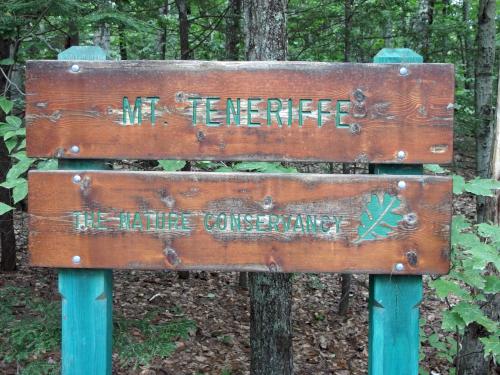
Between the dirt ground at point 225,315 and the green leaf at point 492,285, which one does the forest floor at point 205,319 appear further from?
the green leaf at point 492,285

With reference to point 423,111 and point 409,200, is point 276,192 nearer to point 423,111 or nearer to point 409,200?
point 409,200

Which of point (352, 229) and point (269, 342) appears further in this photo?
point (269, 342)

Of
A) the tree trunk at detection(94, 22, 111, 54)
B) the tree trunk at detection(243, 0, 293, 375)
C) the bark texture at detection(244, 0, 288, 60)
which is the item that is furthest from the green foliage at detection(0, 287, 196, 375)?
the tree trunk at detection(94, 22, 111, 54)

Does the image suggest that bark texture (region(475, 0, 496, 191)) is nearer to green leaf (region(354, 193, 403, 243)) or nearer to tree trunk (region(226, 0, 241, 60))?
tree trunk (region(226, 0, 241, 60))

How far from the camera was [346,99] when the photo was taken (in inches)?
91.7

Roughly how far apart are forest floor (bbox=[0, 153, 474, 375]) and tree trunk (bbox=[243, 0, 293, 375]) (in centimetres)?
71

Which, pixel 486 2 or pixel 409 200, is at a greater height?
pixel 486 2

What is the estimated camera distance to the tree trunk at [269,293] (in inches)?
163

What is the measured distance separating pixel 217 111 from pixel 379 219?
861mm

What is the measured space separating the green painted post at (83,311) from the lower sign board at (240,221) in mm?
83

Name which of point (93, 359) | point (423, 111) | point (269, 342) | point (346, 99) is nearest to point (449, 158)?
point (423, 111)

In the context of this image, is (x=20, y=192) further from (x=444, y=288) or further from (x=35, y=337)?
(x=444, y=288)

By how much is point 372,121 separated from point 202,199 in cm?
82

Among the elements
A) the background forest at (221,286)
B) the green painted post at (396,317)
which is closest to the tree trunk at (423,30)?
the background forest at (221,286)
